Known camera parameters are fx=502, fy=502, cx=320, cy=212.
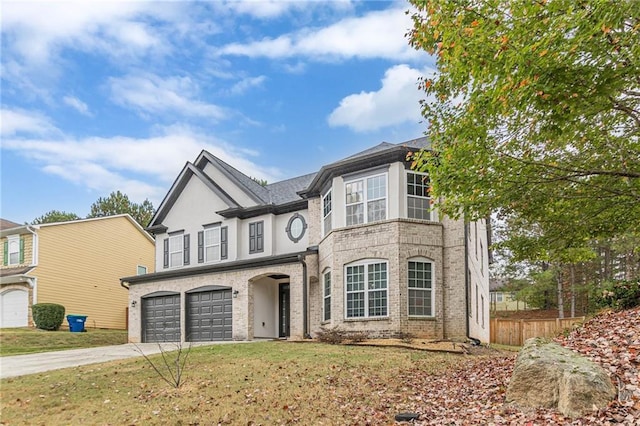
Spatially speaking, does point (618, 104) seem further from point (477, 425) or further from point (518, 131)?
point (477, 425)

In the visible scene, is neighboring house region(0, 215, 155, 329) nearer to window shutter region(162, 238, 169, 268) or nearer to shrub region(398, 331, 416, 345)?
window shutter region(162, 238, 169, 268)

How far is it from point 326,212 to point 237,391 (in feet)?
35.5

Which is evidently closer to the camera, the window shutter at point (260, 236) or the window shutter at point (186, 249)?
the window shutter at point (260, 236)

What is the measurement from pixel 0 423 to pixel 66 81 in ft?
37.8

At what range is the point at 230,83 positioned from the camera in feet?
55.6

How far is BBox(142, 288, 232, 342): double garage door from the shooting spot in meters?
21.9

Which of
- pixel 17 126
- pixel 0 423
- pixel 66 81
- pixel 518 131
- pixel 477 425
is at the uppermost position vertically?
pixel 66 81

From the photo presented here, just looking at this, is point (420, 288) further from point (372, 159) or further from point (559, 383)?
point (559, 383)

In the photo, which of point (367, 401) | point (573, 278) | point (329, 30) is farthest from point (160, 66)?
point (573, 278)

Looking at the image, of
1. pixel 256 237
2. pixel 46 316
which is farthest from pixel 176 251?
pixel 46 316

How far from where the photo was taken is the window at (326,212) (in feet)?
62.4

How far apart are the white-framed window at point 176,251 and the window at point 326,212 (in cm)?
934

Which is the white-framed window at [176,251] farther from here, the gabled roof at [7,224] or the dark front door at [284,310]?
the gabled roof at [7,224]

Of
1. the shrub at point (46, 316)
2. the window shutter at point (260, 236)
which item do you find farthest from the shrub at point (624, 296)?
the shrub at point (46, 316)
